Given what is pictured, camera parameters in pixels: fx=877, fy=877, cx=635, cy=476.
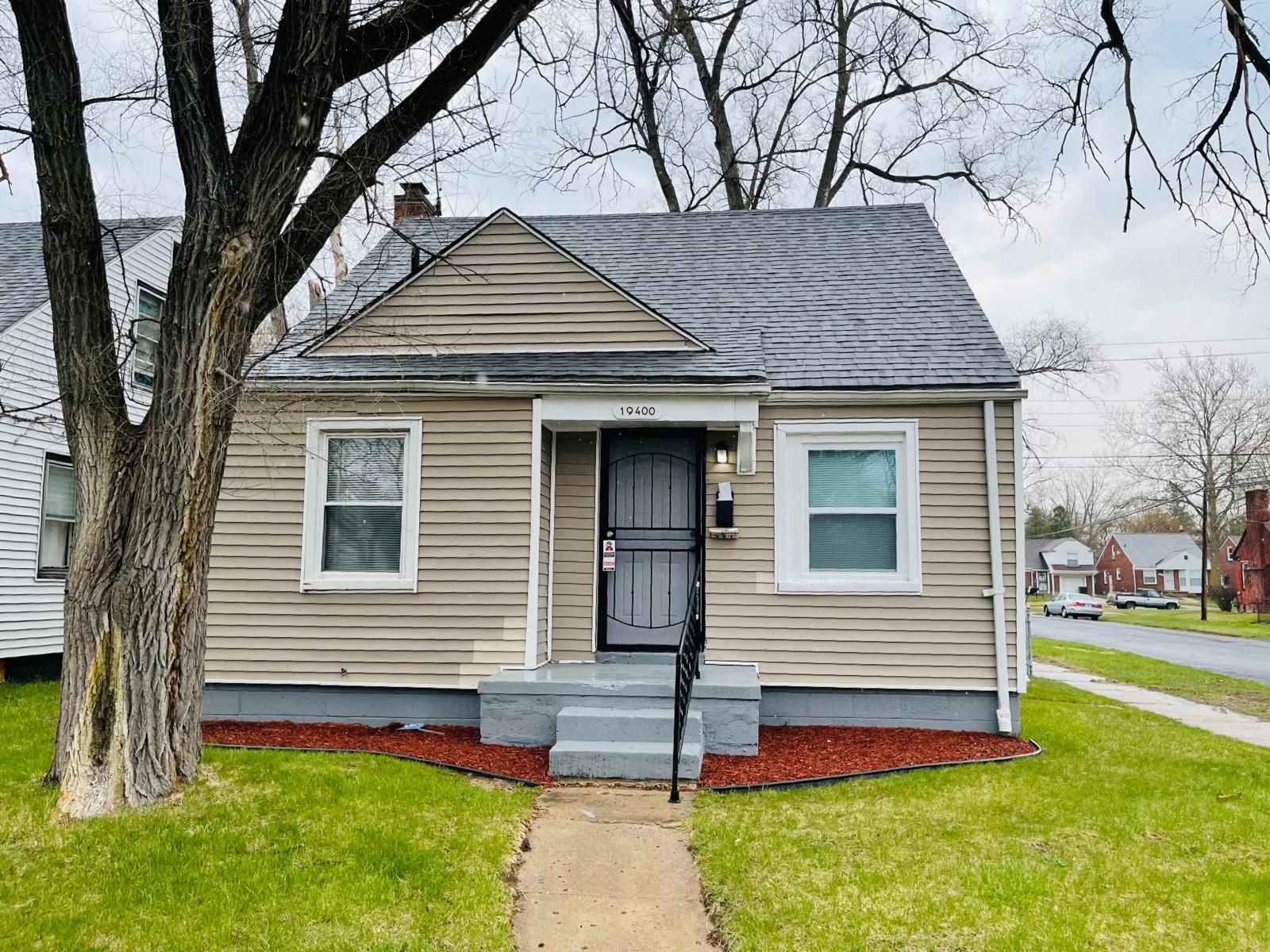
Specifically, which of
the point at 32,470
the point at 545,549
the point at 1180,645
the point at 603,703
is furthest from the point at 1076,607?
the point at 32,470

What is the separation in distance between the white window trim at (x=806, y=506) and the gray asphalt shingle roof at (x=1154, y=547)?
2701 inches

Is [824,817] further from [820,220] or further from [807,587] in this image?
[820,220]

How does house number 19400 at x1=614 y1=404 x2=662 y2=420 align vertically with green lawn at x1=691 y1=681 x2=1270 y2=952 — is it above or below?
above

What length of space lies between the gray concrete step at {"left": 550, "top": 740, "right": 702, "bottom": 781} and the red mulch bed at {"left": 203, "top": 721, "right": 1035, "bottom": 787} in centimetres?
15

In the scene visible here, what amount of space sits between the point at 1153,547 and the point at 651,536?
7064cm

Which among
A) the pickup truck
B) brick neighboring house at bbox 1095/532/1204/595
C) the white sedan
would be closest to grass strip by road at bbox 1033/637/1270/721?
the white sedan

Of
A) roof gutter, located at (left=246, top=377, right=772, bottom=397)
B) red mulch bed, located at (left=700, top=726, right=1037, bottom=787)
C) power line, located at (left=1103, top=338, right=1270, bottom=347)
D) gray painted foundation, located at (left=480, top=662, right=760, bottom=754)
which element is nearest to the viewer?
red mulch bed, located at (left=700, top=726, right=1037, bottom=787)

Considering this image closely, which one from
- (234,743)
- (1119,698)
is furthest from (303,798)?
(1119,698)

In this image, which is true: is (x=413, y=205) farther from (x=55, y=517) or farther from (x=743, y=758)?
(x=743, y=758)

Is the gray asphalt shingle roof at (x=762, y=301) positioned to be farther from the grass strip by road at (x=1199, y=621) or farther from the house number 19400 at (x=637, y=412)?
the grass strip by road at (x=1199, y=621)

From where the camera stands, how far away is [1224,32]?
250 inches

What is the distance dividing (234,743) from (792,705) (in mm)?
4471

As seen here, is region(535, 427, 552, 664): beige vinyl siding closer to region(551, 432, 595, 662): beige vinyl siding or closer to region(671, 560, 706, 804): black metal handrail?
region(551, 432, 595, 662): beige vinyl siding

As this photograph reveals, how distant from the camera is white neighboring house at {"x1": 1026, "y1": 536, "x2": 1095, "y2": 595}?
227 ft
